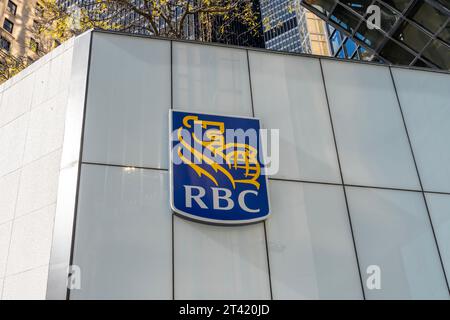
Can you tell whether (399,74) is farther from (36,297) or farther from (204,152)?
(36,297)

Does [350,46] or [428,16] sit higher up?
[350,46]

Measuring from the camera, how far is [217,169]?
9344 millimetres

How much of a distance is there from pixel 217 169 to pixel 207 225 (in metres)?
1.13

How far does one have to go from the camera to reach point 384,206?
9.87 meters

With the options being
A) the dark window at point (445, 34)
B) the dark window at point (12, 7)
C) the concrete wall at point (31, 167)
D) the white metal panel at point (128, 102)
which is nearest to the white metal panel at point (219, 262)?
the white metal panel at point (128, 102)

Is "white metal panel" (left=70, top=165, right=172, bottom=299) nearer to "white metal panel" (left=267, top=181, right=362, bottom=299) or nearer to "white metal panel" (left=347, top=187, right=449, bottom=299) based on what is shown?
"white metal panel" (left=267, top=181, right=362, bottom=299)

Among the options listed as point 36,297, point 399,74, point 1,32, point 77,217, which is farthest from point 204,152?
point 1,32

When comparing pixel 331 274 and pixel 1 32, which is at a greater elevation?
pixel 1 32

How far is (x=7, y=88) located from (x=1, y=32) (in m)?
45.3

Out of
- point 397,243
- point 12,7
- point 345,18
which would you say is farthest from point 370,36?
point 12,7

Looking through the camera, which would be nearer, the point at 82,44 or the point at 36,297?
the point at 36,297

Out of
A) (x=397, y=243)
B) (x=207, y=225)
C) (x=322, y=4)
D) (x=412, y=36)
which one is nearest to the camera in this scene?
(x=207, y=225)

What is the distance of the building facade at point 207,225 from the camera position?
8.29 m

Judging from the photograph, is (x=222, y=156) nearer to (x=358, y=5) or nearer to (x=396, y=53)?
(x=396, y=53)
